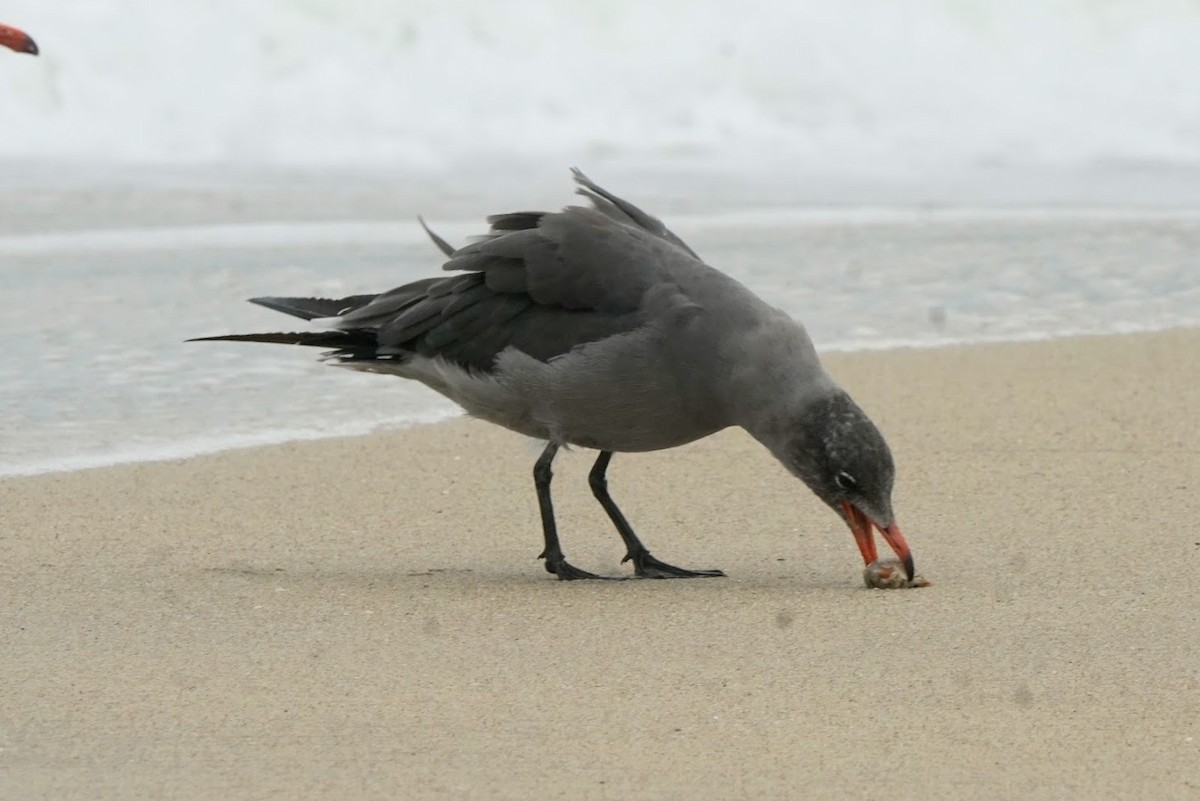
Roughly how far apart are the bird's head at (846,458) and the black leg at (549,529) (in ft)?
2.40

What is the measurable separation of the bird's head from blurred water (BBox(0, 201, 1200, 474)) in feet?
8.20

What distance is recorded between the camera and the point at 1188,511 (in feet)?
19.5

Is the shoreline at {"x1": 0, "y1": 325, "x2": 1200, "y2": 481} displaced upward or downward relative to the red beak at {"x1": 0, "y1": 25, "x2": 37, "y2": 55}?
downward

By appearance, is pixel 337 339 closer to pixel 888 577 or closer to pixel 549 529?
pixel 549 529

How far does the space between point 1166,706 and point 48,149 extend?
44.7ft

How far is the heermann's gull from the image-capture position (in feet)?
17.1

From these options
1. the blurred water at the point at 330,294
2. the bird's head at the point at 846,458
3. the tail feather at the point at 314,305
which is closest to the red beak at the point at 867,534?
the bird's head at the point at 846,458

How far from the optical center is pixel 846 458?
515cm

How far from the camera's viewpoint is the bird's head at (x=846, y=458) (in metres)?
5.15

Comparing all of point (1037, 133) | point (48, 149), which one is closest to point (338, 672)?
point (48, 149)

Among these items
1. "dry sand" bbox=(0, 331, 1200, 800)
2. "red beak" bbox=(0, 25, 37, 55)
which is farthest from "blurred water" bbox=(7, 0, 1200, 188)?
"dry sand" bbox=(0, 331, 1200, 800)

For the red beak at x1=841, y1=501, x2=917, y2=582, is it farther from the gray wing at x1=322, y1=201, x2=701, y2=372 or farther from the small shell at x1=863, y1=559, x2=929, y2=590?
the gray wing at x1=322, y1=201, x2=701, y2=372

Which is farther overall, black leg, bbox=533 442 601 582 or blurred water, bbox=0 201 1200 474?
blurred water, bbox=0 201 1200 474

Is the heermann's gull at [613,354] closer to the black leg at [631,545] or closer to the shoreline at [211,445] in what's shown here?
the black leg at [631,545]
